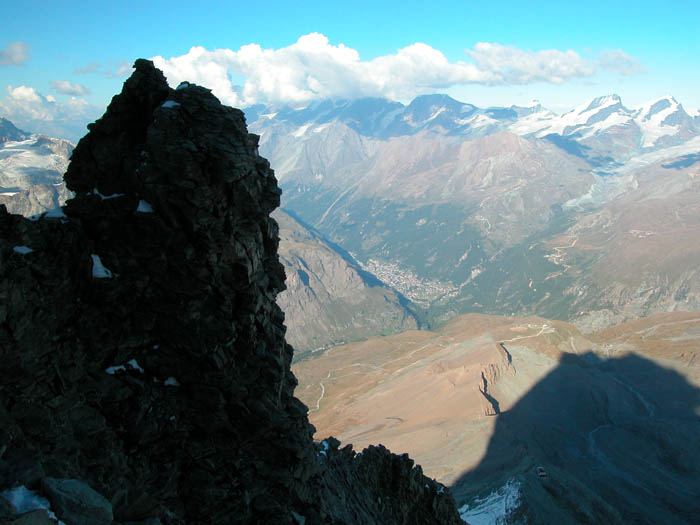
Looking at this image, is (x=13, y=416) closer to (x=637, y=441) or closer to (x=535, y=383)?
(x=637, y=441)

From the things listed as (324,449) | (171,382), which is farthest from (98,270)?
(324,449)

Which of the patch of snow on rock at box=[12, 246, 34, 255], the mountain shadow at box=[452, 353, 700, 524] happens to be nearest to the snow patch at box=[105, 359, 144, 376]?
the patch of snow on rock at box=[12, 246, 34, 255]

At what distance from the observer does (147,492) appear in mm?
18719

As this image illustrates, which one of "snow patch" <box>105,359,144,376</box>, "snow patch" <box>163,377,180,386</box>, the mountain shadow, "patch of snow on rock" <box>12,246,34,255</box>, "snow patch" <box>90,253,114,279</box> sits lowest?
the mountain shadow

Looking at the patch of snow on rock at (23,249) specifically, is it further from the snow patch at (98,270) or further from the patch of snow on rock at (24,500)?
the patch of snow on rock at (24,500)

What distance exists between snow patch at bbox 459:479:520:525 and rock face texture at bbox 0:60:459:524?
5387 cm

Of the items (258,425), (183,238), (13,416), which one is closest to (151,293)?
(183,238)

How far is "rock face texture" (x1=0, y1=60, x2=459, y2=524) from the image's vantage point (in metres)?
17.2

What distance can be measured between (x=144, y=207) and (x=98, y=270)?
327cm

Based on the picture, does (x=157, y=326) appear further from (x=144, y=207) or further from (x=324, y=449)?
(x=324, y=449)

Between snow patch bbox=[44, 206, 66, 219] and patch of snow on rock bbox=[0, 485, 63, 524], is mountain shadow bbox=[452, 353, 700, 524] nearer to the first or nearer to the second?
patch of snow on rock bbox=[0, 485, 63, 524]

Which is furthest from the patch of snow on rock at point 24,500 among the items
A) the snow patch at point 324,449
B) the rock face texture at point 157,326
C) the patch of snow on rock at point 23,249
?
the snow patch at point 324,449

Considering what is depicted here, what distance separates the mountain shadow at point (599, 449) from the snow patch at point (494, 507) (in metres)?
0.64

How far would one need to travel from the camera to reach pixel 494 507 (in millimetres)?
70062
